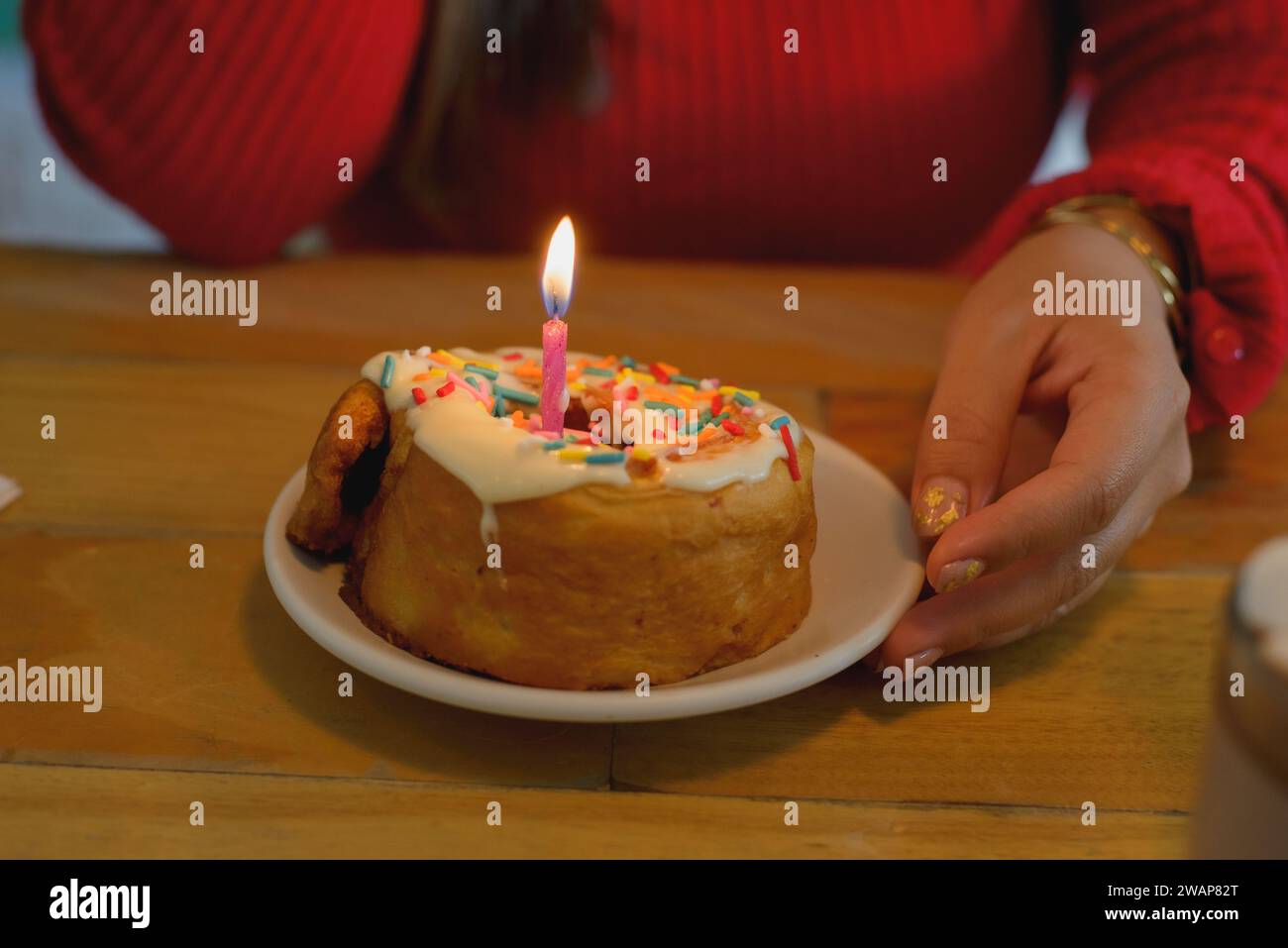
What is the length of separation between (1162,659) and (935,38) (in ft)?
4.04

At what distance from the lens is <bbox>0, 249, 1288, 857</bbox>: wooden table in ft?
2.43

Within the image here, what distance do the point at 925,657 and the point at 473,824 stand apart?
0.39 m

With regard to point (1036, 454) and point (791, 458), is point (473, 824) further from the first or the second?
point (1036, 454)

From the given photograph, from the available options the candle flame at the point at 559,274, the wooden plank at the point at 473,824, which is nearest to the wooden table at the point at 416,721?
the wooden plank at the point at 473,824

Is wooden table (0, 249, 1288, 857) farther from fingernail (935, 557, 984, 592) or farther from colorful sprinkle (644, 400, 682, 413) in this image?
colorful sprinkle (644, 400, 682, 413)

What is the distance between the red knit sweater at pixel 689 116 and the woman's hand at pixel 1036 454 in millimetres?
305

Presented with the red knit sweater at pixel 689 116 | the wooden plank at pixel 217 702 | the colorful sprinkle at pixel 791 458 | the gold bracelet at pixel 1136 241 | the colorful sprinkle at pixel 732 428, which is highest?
the red knit sweater at pixel 689 116

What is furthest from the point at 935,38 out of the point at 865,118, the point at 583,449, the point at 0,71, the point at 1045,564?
the point at 0,71

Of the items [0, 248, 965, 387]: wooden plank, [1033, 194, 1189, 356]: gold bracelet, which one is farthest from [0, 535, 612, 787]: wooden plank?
[1033, 194, 1189, 356]: gold bracelet

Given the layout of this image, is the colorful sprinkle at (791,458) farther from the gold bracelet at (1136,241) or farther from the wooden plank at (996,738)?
the gold bracelet at (1136,241)

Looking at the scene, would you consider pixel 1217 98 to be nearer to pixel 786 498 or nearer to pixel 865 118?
pixel 865 118

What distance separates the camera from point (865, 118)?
6.06 feet

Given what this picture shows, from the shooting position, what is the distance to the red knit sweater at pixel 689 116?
1.63 m

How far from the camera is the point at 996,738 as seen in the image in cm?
85
